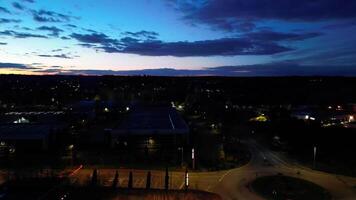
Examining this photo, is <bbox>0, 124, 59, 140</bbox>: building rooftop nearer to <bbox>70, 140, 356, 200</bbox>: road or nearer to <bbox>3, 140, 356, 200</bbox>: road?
<bbox>3, 140, 356, 200</bbox>: road

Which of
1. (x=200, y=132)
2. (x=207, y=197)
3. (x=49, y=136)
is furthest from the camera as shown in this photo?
(x=200, y=132)

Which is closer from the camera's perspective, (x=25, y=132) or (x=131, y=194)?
(x=131, y=194)

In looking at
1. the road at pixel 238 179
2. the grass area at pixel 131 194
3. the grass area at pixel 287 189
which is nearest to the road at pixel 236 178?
the road at pixel 238 179

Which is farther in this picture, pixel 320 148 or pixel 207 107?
pixel 207 107

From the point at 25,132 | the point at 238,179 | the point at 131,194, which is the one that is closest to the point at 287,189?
the point at 238,179

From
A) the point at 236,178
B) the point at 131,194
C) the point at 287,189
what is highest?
the point at 131,194

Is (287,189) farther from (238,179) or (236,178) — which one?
(236,178)

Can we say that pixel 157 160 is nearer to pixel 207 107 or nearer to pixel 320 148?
pixel 320 148

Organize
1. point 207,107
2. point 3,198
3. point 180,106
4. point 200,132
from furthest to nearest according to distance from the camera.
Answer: point 180,106, point 207,107, point 200,132, point 3,198

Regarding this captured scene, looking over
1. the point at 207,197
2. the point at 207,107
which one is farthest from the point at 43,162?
the point at 207,107

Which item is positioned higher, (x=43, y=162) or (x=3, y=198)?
(x=3, y=198)
